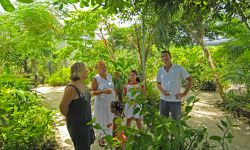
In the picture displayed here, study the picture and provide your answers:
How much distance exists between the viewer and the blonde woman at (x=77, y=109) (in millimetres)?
2994

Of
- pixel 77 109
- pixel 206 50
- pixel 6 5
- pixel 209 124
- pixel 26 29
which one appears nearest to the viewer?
pixel 6 5

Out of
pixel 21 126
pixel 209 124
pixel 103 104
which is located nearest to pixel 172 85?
pixel 103 104

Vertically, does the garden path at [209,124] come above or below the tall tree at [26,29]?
below

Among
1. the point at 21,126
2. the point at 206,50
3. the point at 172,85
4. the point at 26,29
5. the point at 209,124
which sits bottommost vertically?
the point at 209,124

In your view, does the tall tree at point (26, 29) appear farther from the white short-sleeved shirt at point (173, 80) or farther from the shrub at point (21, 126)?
the white short-sleeved shirt at point (173, 80)

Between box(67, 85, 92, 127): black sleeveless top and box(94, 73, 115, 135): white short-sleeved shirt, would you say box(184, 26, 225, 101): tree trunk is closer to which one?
box(94, 73, 115, 135): white short-sleeved shirt

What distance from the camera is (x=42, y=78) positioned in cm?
2338

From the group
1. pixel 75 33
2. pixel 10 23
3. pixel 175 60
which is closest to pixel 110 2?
pixel 10 23

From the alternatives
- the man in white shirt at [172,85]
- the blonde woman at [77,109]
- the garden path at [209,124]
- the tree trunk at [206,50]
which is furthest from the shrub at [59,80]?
the blonde woman at [77,109]

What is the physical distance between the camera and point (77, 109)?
9.97 ft

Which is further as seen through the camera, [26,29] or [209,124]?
[26,29]

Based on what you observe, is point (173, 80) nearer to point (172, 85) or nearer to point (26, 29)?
point (172, 85)

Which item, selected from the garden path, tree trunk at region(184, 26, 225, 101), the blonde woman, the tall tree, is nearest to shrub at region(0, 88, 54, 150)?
the garden path

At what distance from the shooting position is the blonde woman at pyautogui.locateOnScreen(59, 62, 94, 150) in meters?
2.99
